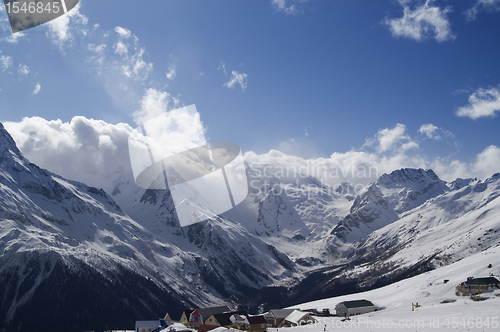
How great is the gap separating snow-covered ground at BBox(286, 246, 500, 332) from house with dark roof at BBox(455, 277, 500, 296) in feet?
6.48

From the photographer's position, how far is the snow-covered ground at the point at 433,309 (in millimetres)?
46906

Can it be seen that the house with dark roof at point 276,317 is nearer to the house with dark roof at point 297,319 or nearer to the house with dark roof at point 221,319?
the house with dark roof at point 297,319

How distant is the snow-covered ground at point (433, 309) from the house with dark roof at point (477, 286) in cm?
197

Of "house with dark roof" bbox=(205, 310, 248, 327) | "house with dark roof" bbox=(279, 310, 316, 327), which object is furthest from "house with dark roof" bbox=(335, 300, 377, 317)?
"house with dark roof" bbox=(205, 310, 248, 327)

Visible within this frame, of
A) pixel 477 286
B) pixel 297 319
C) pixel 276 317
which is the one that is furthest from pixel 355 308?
pixel 477 286

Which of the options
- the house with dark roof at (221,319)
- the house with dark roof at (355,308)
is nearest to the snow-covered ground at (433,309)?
the house with dark roof at (355,308)

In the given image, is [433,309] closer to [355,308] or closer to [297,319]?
[355,308]

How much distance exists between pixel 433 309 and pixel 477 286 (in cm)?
1959

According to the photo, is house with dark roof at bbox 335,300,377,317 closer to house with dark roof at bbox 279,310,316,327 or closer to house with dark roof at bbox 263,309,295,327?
house with dark roof at bbox 279,310,316,327

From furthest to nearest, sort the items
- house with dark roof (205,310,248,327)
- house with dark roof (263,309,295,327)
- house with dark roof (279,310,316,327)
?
1. house with dark roof (263,309,295,327)
2. house with dark roof (205,310,248,327)
3. house with dark roof (279,310,316,327)

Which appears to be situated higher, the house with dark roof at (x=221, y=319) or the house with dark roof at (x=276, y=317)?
the house with dark roof at (x=221, y=319)

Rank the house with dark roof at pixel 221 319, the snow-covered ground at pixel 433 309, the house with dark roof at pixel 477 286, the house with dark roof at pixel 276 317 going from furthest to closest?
the house with dark roof at pixel 276 317, the house with dark roof at pixel 477 286, the house with dark roof at pixel 221 319, the snow-covered ground at pixel 433 309

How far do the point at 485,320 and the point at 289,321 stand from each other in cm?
3772

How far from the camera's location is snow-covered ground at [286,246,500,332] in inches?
1847
